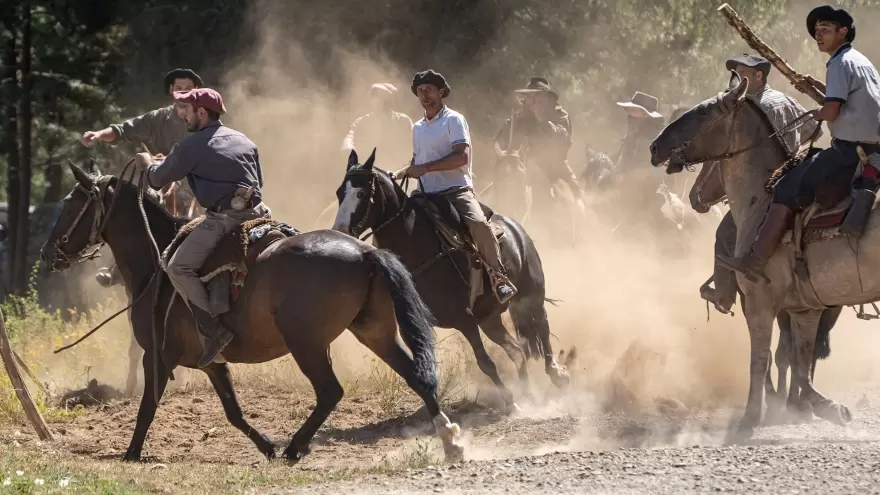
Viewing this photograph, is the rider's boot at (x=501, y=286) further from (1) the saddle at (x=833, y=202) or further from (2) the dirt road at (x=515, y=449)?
(1) the saddle at (x=833, y=202)

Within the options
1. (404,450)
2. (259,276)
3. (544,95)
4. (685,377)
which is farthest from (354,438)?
(544,95)

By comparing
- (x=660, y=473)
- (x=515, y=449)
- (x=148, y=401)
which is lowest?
(x=660, y=473)

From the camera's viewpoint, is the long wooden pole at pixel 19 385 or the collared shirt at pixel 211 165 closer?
the collared shirt at pixel 211 165

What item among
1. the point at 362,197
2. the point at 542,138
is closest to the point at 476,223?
the point at 362,197

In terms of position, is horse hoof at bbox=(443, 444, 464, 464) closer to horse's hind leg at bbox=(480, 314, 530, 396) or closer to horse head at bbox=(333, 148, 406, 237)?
horse head at bbox=(333, 148, 406, 237)

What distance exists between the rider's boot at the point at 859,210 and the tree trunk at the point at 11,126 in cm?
1555

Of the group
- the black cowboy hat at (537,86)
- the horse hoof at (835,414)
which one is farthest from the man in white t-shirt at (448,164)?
the black cowboy hat at (537,86)

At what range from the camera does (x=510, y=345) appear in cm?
1369

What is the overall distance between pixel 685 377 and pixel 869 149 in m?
4.34

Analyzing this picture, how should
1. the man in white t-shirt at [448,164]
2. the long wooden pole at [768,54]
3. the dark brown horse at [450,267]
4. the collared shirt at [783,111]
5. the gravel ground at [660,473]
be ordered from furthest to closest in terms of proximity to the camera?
the man in white t-shirt at [448,164] → the dark brown horse at [450,267] → the collared shirt at [783,111] → the long wooden pole at [768,54] → the gravel ground at [660,473]

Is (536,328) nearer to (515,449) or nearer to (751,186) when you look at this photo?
(515,449)

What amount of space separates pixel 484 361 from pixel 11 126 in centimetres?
1296

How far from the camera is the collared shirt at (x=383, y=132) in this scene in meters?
15.7

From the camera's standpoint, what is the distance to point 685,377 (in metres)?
14.0
